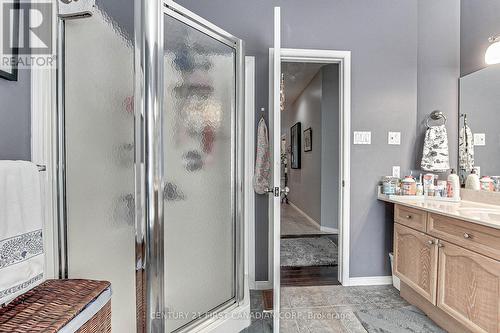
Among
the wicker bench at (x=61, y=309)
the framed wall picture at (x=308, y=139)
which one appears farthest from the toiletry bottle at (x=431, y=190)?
the framed wall picture at (x=308, y=139)

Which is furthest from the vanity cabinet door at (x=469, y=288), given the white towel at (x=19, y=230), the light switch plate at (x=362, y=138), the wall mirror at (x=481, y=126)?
the white towel at (x=19, y=230)

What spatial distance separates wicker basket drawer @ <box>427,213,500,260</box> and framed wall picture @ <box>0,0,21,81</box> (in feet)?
7.42

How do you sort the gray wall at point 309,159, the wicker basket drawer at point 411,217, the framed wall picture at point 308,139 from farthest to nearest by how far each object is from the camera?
the framed wall picture at point 308,139 → the gray wall at point 309,159 → the wicker basket drawer at point 411,217

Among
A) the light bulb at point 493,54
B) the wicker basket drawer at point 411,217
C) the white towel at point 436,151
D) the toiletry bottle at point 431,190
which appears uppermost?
the light bulb at point 493,54

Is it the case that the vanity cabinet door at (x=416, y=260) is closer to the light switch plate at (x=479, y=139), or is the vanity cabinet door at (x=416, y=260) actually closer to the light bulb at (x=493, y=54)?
the light switch plate at (x=479, y=139)

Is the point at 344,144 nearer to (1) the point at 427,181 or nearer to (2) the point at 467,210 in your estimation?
(1) the point at 427,181

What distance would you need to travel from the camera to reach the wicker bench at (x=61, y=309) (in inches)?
30.2

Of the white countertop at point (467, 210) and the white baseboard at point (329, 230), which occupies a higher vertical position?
the white countertop at point (467, 210)

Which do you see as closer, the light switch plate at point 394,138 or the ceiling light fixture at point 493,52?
the ceiling light fixture at point 493,52

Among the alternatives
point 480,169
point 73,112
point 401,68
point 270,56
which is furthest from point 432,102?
point 73,112

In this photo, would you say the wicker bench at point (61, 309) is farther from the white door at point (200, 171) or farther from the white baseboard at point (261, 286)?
the white baseboard at point (261, 286)

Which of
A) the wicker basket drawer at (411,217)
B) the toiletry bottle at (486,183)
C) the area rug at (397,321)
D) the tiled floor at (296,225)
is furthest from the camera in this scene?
the tiled floor at (296,225)

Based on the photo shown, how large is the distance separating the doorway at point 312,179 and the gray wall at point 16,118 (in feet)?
5.57

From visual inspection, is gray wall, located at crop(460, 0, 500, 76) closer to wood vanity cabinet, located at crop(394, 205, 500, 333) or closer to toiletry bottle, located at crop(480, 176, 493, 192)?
toiletry bottle, located at crop(480, 176, 493, 192)
